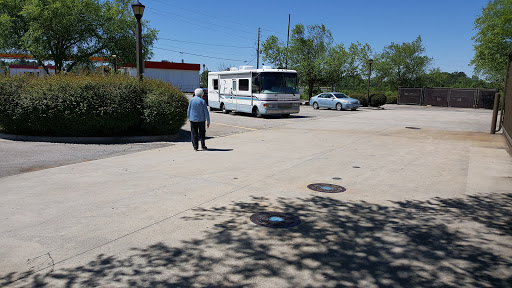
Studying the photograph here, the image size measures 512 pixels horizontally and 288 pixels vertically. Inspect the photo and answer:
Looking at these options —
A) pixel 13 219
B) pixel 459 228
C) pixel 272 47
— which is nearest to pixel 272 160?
pixel 459 228

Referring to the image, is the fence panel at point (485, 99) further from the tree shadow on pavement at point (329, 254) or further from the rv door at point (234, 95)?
the tree shadow on pavement at point (329, 254)

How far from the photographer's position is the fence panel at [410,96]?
1791 inches

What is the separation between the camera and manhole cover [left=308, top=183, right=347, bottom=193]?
671 centimetres

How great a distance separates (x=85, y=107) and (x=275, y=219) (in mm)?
9001

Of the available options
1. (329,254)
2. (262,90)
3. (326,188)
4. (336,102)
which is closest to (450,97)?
(336,102)

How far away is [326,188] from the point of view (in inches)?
269

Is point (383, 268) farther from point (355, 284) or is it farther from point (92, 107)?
point (92, 107)

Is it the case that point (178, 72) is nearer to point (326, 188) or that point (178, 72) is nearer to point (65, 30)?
point (65, 30)

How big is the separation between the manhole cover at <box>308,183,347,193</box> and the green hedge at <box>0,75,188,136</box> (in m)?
7.17

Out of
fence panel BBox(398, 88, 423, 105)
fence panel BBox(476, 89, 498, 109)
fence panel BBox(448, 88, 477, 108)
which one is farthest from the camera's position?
fence panel BBox(398, 88, 423, 105)

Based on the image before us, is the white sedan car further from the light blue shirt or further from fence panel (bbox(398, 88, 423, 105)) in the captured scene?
the light blue shirt

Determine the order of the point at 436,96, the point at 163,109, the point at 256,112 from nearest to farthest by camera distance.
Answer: the point at 163,109, the point at 256,112, the point at 436,96

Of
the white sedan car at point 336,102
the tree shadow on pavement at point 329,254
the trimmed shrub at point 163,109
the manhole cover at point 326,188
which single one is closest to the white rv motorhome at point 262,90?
the trimmed shrub at point 163,109

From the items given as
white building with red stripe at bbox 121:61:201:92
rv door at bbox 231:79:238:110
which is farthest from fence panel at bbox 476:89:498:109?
white building with red stripe at bbox 121:61:201:92
